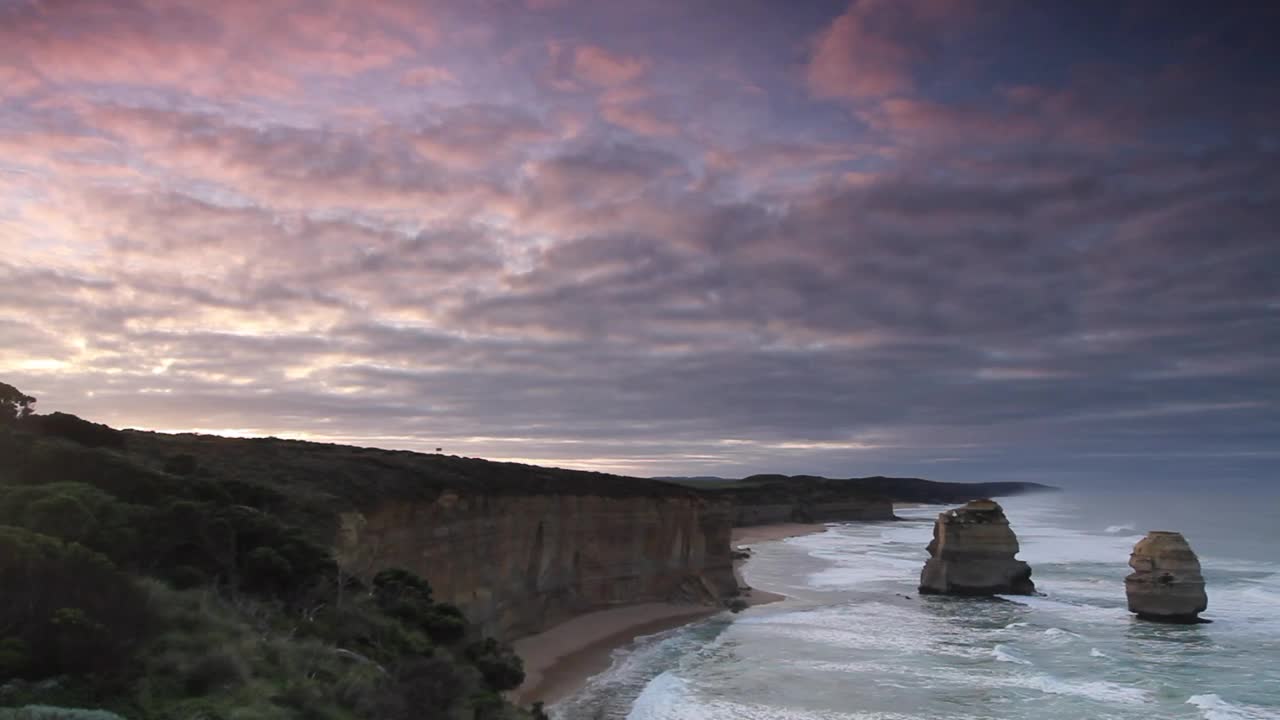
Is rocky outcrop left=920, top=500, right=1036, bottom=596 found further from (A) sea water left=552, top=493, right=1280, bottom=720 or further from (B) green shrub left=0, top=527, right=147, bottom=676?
(B) green shrub left=0, top=527, right=147, bottom=676

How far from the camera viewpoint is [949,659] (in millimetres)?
33375

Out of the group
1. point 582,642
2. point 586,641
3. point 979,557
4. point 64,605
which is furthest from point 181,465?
point 979,557

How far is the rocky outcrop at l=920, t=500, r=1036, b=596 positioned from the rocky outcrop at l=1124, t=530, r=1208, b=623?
8.70 meters

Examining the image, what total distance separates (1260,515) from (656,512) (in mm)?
144389

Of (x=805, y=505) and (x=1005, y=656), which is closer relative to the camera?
(x=1005, y=656)

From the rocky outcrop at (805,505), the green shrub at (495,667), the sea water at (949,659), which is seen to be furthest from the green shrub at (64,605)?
the rocky outcrop at (805,505)

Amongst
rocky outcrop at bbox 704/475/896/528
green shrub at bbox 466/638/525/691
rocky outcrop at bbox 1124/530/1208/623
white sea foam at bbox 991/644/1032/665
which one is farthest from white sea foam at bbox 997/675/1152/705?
rocky outcrop at bbox 704/475/896/528

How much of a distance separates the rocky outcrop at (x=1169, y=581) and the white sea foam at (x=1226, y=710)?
14890 millimetres

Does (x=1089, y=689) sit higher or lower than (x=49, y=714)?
lower

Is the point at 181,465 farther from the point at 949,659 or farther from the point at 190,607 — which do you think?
the point at 949,659

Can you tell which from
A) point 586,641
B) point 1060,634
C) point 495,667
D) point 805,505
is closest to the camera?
point 495,667

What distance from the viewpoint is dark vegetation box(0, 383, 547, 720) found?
9.16m

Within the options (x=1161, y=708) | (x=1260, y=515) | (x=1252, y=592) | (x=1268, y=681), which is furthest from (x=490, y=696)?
(x=1260, y=515)

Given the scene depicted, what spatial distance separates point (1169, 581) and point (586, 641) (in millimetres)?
28385
